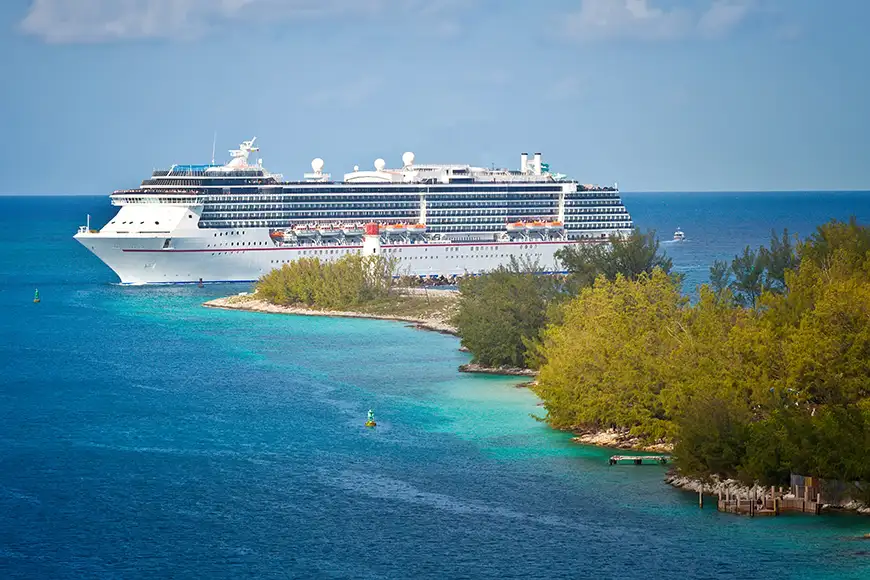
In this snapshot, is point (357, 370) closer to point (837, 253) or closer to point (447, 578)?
point (837, 253)

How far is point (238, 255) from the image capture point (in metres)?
100

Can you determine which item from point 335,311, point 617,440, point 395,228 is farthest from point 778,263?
point 395,228

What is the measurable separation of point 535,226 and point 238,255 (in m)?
23.8

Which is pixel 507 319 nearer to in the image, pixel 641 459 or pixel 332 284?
pixel 641 459

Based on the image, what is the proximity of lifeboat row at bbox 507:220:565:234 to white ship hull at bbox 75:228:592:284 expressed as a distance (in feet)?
3.93

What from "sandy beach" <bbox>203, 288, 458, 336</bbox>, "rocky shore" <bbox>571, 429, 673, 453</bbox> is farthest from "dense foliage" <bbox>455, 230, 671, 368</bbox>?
"rocky shore" <bbox>571, 429, 673, 453</bbox>

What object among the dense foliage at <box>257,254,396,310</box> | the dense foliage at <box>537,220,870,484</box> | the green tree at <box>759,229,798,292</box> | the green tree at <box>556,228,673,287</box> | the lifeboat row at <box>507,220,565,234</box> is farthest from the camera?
the lifeboat row at <box>507,220,565,234</box>

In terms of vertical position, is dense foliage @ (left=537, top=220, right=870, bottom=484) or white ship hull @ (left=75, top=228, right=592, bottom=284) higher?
white ship hull @ (left=75, top=228, right=592, bottom=284)

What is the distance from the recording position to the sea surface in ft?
105

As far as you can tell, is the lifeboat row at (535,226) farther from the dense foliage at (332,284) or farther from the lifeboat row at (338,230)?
the dense foliage at (332,284)

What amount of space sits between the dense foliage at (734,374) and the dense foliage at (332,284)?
110ft

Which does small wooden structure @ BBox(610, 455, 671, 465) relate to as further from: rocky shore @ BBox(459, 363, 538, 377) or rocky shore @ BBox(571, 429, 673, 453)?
rocky shore @ BBox(459, 363, 538, 377)

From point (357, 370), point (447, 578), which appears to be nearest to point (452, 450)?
point (447, 578)

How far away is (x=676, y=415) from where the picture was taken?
129ft
